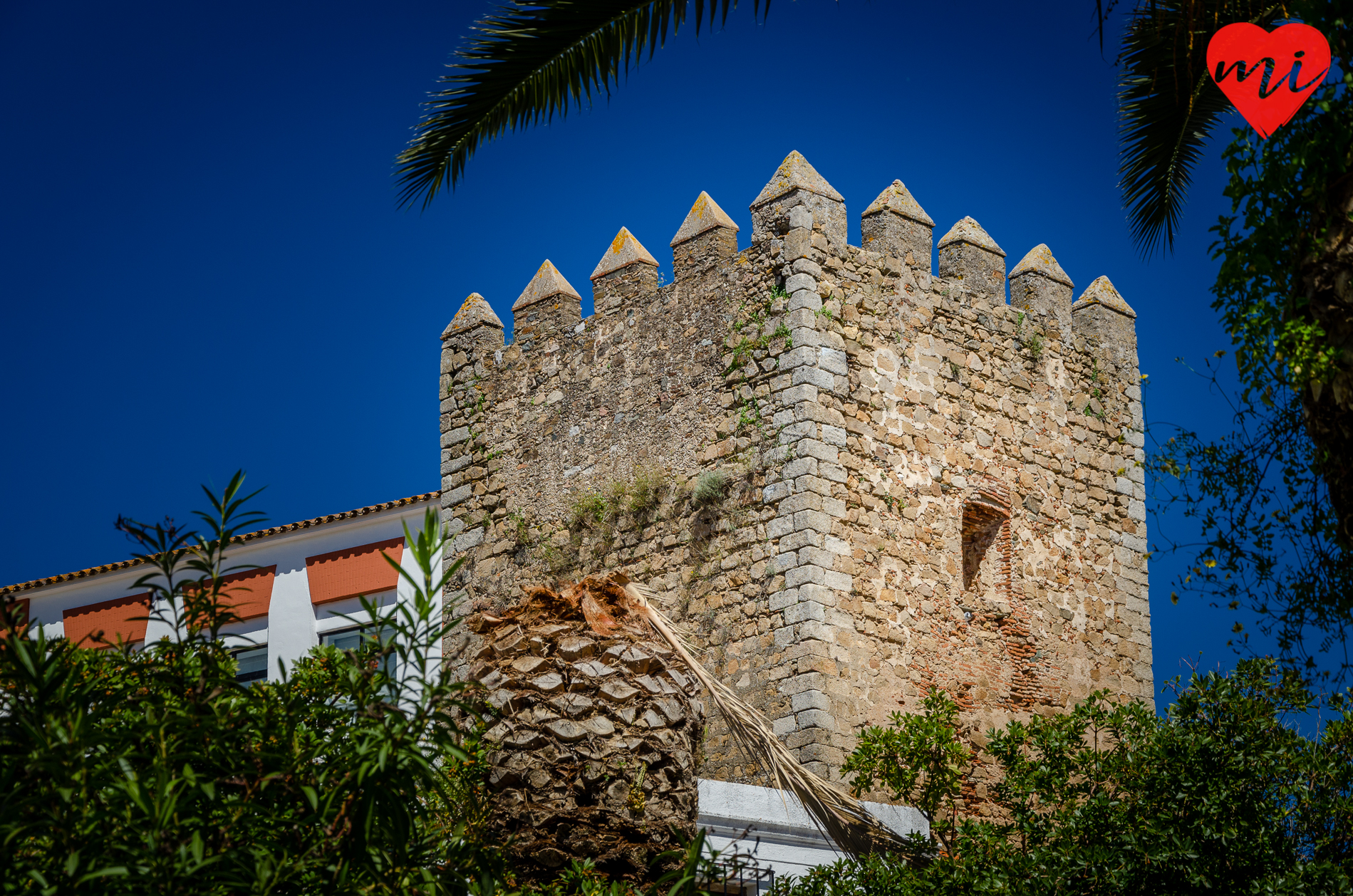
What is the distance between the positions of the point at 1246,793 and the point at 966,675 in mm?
3740

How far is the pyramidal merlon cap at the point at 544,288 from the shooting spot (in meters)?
13.1

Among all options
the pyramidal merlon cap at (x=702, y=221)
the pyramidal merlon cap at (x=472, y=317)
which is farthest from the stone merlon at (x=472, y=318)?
the pyramidal merlon cap at (x=702, y=221)

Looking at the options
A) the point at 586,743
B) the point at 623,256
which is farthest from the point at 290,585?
the point at 586,743

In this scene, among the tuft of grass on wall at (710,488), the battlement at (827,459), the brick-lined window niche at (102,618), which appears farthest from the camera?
the brick-lined window niche at (102,618)

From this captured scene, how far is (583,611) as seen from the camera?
328 inches

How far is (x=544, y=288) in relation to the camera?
1324cm

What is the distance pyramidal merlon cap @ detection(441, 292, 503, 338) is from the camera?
1368 cm

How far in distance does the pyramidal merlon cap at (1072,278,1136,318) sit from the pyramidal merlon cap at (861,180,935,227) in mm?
2044

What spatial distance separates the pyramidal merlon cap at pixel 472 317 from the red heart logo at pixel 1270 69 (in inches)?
324

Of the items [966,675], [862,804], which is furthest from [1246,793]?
[966,675]

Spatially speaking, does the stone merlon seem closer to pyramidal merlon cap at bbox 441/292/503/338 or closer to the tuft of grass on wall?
pyramidal merlon cap at bbox 441/292/503/338

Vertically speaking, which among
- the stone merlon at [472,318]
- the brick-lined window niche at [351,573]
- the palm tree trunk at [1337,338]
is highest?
the stone merlon at [472,318]

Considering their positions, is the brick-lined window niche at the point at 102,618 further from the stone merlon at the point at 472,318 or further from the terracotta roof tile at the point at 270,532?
the stone merlon at the point at 472,318

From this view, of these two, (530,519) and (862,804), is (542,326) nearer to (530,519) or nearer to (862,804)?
(530,519)
